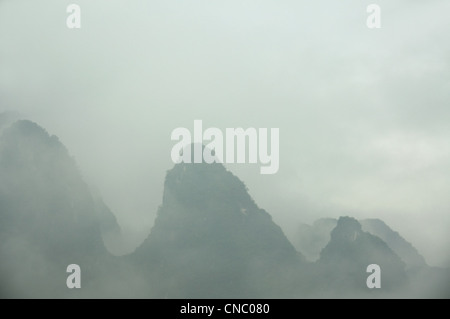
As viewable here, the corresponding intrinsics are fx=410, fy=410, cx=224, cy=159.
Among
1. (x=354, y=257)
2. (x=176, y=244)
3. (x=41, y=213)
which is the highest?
(x=41, y=213)

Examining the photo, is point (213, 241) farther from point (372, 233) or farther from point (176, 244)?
point (372, 233)

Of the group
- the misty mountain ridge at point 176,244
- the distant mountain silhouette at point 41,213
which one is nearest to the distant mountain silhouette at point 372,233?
the misty mountain ridge at point 176,244

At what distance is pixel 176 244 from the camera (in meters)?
23.5

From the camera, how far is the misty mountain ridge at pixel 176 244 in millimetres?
21250

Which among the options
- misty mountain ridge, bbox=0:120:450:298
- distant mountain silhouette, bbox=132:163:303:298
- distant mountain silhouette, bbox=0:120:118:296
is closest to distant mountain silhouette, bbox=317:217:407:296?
misty mountain ridge, bbox=0:120:450:298

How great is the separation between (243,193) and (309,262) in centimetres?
598

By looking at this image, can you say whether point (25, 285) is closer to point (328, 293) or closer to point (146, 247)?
point (146, 247)

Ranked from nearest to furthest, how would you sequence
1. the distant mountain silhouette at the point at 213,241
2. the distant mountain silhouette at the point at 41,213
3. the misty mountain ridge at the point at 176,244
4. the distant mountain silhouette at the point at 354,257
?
the distant mountain silhouette at the point at 41,213, the misty mountain ridge at the point at 176,244, the distant mountain silhouette at the point at 213,241, the distant mountain silhouette at the point at 354,257

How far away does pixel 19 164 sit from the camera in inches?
949

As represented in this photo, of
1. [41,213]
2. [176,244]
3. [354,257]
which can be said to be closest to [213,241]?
[176,244]

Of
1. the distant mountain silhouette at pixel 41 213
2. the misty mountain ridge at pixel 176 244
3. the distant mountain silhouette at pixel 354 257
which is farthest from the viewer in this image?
the distant mountain silhouette at pixel 354 257

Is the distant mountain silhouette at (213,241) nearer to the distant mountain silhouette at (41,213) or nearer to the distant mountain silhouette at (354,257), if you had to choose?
the distant mountain silhouette at (354,257)

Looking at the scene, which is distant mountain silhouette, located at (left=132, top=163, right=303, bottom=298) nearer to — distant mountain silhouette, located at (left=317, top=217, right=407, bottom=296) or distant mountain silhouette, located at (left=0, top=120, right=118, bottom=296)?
distant mountain silhouette, located at (left=317, top=217, right=407, bottom=296)
